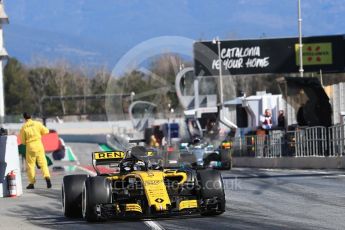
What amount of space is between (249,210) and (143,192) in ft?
A: 7.11

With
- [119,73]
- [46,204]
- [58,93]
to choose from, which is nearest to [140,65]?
[119,73]

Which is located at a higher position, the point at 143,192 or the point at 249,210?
the point at 143,192

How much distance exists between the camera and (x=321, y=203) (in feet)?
42.7

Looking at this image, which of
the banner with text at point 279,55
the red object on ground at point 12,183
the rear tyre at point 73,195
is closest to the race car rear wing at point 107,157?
the rear tyre at point 73,195

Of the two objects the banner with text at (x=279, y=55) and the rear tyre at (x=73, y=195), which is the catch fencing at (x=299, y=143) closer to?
the rear tyre at (x=73, y=195)

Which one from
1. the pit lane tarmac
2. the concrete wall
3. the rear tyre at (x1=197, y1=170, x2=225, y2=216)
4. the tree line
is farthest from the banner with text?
the rear tyre at (x1=197, y1=170, x2=225, y2=216)

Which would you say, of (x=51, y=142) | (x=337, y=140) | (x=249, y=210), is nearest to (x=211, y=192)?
(x=249, y=210)

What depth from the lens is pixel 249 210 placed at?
12336 mm

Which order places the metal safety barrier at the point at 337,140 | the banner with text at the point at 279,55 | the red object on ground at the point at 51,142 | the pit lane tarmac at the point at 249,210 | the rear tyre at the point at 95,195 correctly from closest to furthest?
the pit lane tarmac at the point at 249,210, the rear tyre at the point at 95,195, the metal safety barrier at the point at 337,140, the red object on ground at the point at 51,142, the banner with text at the point at 279,55

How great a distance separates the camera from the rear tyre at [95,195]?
10.8m

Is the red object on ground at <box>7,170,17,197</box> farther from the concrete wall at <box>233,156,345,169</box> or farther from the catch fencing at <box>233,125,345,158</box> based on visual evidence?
the catch fencing at <box>233,125,345,158</box>

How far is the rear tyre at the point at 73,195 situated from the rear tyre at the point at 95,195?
747 millimetres

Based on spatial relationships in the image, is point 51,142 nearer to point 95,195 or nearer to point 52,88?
point 95,195

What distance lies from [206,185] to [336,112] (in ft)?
52.2
